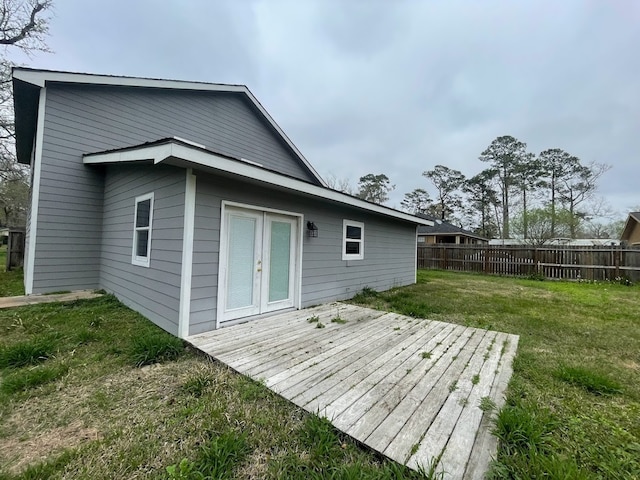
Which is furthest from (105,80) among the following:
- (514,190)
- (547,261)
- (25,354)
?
(514,190)

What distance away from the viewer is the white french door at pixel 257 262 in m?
4.30

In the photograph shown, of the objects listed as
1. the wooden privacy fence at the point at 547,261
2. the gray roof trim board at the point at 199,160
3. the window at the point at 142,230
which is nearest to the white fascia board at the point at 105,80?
the gray roof trim board at the point at 199,160

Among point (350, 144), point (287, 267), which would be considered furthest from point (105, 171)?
point (350, 144)

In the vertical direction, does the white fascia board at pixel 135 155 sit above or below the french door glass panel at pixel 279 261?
above

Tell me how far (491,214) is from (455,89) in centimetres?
1833

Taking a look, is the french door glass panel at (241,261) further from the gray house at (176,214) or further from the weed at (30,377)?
the weed at (30,377)

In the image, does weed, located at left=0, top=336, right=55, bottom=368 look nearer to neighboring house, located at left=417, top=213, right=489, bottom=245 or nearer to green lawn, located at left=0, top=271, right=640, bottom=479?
green lawn, located at left=0, top=271, right=640, bottom=479

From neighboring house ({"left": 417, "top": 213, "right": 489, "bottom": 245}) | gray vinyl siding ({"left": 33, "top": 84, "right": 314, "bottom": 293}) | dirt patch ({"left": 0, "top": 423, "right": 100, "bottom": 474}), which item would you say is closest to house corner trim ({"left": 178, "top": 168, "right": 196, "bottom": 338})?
dirt patch ({"left": 0, "top": 423, "right": 100, "bottom": 474})

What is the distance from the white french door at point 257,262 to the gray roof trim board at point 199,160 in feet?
2.30

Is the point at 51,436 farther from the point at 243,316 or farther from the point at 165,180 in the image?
the point at 165,180

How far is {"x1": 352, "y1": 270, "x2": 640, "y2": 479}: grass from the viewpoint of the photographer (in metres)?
1.74

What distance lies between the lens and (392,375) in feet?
9.26

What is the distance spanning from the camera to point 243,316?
449 centimetres

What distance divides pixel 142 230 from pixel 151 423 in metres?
3.61
